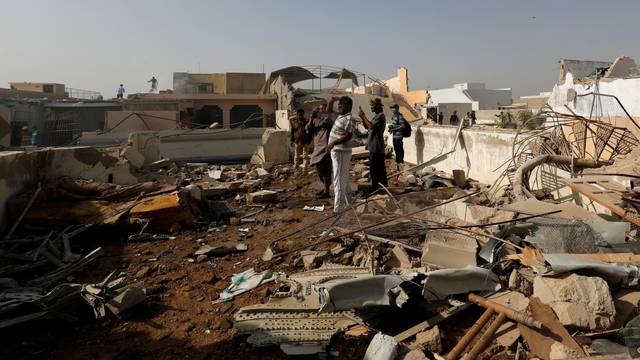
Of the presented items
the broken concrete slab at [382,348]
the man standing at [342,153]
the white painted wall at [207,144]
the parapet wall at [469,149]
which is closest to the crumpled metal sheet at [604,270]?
the broken concrete slab at [382,348]

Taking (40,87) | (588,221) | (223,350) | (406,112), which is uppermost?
(40,87)

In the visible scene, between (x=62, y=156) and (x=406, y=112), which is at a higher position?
(x=406, y=112)

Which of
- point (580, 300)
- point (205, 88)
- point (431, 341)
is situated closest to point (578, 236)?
point (580, 300)

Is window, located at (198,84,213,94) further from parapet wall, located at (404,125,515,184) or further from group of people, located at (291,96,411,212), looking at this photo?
parapet wall, located at (404,125,515,184)

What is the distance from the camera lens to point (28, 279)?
450 cm

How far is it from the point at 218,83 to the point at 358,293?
3436 centimetres

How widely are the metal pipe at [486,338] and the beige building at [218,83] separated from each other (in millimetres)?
27580

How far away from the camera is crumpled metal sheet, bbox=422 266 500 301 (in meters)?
3.37

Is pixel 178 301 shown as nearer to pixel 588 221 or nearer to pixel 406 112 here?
pixel 588 221

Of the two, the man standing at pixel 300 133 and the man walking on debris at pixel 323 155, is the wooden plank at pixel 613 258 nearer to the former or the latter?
the man walking on debris at pixel 323 155

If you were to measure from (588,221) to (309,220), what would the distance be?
3413 millimetres

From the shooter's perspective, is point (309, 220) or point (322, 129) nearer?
point (309, 220)

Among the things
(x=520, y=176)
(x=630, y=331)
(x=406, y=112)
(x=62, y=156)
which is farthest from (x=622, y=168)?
(x=406, y=112)

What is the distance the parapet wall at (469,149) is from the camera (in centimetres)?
723
